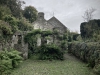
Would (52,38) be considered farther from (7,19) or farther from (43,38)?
(7,19)

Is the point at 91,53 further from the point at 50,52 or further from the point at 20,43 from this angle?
the point at 20,43

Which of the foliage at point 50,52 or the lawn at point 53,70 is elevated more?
the foliage at point 50,52

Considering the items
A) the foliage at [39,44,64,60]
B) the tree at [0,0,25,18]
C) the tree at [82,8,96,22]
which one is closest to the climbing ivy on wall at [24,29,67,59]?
the foliage at [39,44,64,60]

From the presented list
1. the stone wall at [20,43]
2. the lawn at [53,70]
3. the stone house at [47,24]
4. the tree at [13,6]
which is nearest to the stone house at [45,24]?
the stone house at [47,24]

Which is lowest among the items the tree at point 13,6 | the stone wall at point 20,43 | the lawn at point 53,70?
the lawn at point 53,70

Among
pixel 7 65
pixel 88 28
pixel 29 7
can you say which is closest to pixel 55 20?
pixel 29 7

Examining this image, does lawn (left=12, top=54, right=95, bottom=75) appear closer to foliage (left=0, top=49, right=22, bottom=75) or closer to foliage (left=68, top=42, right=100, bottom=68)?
foliage (left=0, top=49, right=22, bottom=75)

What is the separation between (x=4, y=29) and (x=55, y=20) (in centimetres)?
2076

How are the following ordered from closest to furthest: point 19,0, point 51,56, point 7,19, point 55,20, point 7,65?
point 7,65 < point 7,19 < point 51,56 < point 19,0 < point 55,20

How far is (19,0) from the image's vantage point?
78.3 feet

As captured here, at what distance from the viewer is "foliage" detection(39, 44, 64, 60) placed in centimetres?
1265

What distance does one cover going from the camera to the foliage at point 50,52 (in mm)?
12647

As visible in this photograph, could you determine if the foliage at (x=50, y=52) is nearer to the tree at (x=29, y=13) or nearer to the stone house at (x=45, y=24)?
the stone house at (x=45, y=24)

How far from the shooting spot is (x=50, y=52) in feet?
42.4
